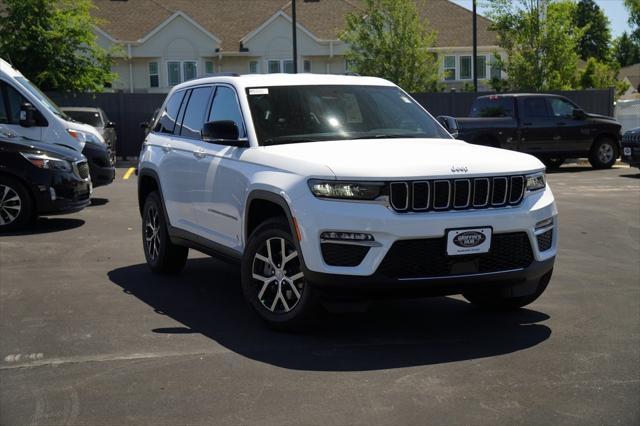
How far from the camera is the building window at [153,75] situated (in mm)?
48969

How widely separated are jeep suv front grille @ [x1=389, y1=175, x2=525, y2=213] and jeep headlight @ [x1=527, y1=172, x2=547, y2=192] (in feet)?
0.37

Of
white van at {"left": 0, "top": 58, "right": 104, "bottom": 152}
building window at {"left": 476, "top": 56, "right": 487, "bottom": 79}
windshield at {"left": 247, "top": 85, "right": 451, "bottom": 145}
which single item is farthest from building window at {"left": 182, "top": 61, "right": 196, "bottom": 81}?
windshield at {"left": 247, "top": 85, "right": 451, "bottom": 145}

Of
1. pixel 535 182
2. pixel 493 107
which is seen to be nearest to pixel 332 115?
pixel 535 182

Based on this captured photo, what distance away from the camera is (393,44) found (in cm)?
3984

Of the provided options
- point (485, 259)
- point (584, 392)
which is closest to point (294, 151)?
point (485, 259)

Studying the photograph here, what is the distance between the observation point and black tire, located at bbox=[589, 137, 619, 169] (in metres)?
23.7

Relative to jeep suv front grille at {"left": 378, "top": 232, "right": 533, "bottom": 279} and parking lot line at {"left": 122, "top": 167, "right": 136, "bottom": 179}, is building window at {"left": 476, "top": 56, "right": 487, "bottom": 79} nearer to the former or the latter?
parking lot line at {"left": 122, "top": 167, "right": 136, "bottom": 179}

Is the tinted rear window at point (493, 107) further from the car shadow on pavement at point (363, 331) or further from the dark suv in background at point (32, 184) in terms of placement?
the car shadow on pavement at point (363, 331)

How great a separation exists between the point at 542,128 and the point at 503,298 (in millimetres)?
16769

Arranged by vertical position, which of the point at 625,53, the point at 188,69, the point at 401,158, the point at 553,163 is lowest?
the point at 553,163

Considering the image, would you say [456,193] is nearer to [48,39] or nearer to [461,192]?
[461,192]

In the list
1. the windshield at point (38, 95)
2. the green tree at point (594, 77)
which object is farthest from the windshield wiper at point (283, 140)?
the green tree at point (594, 77)

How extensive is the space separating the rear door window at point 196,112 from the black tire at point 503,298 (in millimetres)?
2763

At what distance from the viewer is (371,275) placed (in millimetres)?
5742
